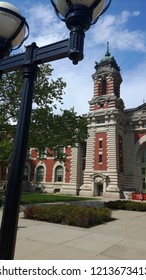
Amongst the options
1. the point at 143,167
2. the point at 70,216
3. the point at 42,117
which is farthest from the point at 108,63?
the point at 70,216

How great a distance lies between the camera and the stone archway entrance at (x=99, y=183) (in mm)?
43219

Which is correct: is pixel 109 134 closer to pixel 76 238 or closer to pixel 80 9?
pixel 76 238

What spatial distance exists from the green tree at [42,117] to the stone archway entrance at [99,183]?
847 inches

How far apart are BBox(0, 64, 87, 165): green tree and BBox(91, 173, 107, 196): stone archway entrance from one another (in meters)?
21.5

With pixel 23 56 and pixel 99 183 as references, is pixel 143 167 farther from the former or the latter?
pixel 23 56

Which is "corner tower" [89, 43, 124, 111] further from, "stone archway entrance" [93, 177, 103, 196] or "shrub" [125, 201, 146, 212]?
"shrub" [125, 201, 146, 212]

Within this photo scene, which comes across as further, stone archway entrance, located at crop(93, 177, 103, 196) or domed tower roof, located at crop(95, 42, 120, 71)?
domed tower roof, located at crop(95, 42, 120, 71)

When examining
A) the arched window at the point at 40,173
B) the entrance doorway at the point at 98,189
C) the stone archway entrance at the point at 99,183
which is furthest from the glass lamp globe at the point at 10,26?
the arched window at the point at 40,173

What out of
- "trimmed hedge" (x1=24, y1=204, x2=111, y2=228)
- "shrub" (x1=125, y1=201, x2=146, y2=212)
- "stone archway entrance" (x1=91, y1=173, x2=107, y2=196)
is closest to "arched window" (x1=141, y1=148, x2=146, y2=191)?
"stone archway entrance" (x1=91, y1=173, x2=107, y2=196)

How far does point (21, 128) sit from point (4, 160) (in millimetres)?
16287

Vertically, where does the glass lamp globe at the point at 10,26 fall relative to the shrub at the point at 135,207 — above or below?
above

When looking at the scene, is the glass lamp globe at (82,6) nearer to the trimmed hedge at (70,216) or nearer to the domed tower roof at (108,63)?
the trimmed hedge at (70,216)

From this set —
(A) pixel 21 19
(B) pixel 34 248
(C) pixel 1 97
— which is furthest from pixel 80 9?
(C) pixel 1 97

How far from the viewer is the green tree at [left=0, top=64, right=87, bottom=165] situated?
21312mm
